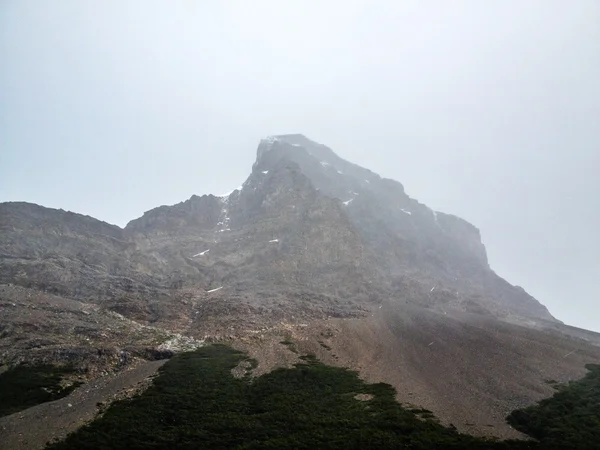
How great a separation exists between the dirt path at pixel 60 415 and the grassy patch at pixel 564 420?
49.9m

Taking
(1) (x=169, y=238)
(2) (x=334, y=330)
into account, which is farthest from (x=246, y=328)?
(1) (x=169, y=238)

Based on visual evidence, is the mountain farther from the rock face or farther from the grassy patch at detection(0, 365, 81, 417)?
the grassy patch at detection(0, 365, 81, 417)

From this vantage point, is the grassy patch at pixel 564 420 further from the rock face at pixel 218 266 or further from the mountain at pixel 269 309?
the rock face at pixel 218 266

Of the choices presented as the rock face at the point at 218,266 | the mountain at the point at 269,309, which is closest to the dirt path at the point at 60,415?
the mountain at the point at 269,309

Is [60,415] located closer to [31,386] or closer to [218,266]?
[31,386]

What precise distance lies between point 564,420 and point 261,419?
3778 cm

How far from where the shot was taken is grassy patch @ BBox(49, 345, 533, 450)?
119 feet

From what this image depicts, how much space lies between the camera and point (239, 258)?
16050cm

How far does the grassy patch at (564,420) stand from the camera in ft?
129

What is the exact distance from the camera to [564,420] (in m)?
45.2

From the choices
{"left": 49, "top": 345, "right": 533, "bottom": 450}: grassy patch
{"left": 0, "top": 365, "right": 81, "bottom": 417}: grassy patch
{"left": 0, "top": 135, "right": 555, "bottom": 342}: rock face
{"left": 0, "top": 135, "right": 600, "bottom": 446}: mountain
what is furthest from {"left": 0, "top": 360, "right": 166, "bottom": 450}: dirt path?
{"left": 0, "top": 135, "right": 555, "bottom": 342}: rock face

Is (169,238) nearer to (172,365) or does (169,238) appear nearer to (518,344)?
(172,365)

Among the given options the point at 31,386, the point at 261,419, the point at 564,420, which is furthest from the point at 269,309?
the point at 564,420

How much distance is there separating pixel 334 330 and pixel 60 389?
198 ft
